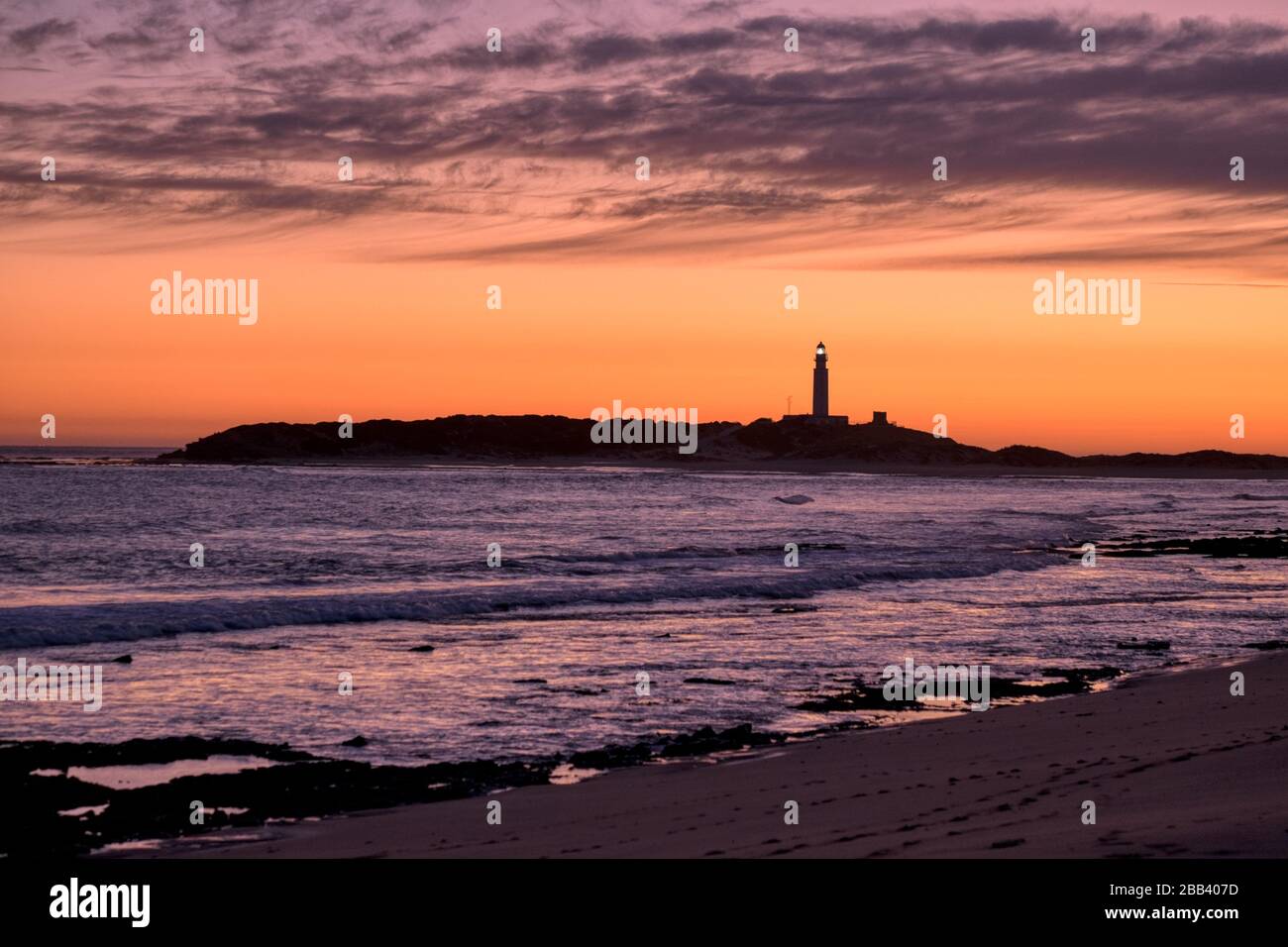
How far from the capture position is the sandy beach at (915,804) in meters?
7.27

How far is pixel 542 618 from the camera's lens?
22578mm

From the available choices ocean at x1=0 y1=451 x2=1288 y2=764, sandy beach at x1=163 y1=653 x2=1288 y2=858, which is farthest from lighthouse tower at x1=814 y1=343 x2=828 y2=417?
sandy beach at x1=163 y1=653 x2=1288 y2=858

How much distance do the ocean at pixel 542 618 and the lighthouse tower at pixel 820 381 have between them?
105652mm

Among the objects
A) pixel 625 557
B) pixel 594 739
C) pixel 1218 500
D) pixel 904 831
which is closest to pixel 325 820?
pixel 594 739

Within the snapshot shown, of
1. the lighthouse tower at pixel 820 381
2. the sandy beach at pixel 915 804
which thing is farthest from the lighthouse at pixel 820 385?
the sandy beach at pixel 915 804

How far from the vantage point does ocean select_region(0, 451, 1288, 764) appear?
1300cm

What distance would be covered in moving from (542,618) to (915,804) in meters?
14.6

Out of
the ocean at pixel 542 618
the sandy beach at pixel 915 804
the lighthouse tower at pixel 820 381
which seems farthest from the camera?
the lighthouse tower at pixel 820 381

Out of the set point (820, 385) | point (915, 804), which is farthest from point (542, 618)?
point (820, 385)

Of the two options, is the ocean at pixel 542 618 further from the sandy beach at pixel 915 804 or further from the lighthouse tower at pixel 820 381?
the lighthouse tower at pixel 820 381

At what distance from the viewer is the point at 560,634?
20.1 meters

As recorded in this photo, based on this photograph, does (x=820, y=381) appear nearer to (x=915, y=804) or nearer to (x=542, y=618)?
(x=542, y=618)
